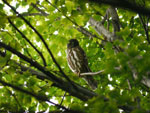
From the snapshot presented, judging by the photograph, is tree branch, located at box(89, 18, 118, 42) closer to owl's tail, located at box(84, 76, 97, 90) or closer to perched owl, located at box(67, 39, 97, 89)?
perched owl, located at box(67, 39, 97, 89)

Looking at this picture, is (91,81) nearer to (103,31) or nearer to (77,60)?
(77,60)

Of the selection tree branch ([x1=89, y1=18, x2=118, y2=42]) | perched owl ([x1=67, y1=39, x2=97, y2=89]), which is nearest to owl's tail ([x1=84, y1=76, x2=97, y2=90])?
perched owl ([x1=67, y1=39, x2=97, y2=89])

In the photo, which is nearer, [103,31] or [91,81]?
[103,31]

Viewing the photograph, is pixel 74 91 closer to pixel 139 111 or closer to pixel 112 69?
pixel 112 69

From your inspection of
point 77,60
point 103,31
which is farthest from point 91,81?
point 103,31

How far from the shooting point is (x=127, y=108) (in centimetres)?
235

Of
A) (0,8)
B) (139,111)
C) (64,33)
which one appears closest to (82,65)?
(64,33)

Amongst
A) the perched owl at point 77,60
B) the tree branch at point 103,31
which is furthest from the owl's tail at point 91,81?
the tree branch at point 103,31

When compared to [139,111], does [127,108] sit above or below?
above

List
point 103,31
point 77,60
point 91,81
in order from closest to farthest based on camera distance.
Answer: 1. point 103,31
2. point 91,81
3. point 77,60

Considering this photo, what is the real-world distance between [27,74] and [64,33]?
1.68m

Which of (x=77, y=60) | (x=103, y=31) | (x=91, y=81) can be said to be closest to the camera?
(x=103, y=31)

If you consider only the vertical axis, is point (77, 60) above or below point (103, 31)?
above

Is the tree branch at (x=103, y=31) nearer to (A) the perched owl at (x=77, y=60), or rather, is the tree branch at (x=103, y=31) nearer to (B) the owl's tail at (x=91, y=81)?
(A) the perched owl at (x=77, y=60)
